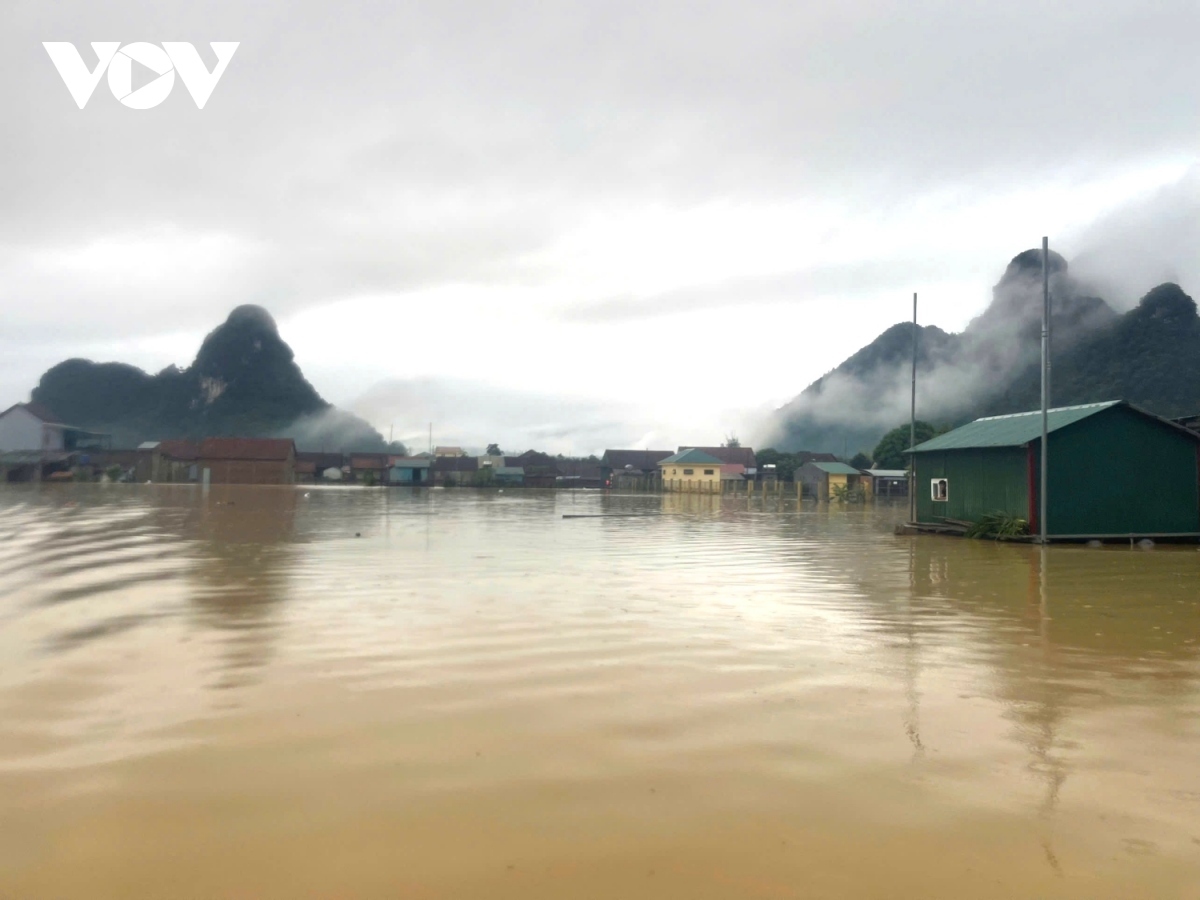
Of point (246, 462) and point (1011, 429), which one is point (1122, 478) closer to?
point (1011, 429)

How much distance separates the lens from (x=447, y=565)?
47.9 ft

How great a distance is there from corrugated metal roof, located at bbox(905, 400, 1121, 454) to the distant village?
25.9m

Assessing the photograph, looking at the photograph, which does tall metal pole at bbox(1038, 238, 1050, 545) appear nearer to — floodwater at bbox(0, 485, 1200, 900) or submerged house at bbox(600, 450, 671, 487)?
floodwater at bbox(0, 485, 1200, 900)

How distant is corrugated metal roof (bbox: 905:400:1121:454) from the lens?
2105cm

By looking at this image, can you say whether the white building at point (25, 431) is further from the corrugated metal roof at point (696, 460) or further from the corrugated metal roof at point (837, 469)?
the corrugated metal roof at point (837, 469)

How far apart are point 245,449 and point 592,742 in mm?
81489

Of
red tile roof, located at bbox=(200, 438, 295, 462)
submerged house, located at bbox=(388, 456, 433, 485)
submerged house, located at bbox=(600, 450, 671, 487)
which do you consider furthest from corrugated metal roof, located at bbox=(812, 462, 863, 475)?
red tile roof, located at bbox=(200, 438, 295, 462)

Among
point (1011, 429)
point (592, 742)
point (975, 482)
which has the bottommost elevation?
point (592, 742)

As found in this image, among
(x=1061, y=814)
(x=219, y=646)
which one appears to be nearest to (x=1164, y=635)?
(x=1061, y=814)

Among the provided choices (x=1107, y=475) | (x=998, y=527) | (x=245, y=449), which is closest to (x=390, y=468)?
(x=245, y=449)

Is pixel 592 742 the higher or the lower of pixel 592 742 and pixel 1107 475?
the lower

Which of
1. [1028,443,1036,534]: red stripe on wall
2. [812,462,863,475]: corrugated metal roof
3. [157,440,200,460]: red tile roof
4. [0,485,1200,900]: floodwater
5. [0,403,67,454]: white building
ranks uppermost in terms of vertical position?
[0,403,67,454]: white building

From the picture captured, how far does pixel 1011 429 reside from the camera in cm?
2327

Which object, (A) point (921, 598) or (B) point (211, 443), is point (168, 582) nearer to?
(A) point (921, 598)
